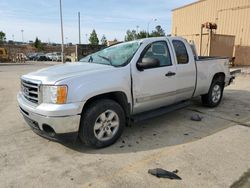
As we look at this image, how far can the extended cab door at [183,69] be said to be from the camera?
16.5ft

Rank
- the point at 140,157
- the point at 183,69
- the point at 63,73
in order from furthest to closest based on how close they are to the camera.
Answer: the point at 183,69 < the point at 63,73 < the point at 140,157

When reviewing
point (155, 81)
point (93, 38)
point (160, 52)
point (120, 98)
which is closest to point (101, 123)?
point (120, 98)

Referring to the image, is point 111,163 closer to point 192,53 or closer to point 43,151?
point 43,151

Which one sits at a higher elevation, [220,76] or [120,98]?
[220,76]

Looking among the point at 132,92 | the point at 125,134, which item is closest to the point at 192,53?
the point at 132,92

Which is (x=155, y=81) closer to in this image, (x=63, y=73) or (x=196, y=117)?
(x=196, y=117)

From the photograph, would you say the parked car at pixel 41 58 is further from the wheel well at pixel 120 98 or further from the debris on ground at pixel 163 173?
the debris on ground at pixel 163 173

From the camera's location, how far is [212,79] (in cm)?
616

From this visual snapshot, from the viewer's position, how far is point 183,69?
5094 millimetres

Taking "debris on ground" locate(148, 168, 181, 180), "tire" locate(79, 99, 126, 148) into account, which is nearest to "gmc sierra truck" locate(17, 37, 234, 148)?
"tire" locate(79, 99, 126, 148)

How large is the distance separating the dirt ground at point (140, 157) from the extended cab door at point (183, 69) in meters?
0.67

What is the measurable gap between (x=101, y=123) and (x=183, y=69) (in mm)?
2250

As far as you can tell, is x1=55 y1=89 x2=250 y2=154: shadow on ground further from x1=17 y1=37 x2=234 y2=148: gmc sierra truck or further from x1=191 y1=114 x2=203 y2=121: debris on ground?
x1=17 y1=37 x2=234 y2=148: gmc sierra truck

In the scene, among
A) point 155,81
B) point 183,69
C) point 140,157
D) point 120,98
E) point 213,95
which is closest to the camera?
point 140,157
